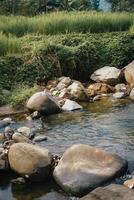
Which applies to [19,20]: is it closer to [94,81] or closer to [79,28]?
[79,28]

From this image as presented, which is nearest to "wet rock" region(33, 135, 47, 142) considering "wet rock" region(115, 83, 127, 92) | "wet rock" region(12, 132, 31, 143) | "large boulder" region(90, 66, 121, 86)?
"wet rock" region(12, 132, 31, 143)

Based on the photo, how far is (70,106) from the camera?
1161 cm

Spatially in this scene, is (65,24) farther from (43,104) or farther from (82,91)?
(43,104)

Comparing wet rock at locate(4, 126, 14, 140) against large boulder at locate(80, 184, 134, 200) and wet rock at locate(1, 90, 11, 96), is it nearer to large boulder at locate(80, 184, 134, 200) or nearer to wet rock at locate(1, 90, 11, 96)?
wet rock at locate(1, 90, 11, 96)

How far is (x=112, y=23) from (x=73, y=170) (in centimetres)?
1218

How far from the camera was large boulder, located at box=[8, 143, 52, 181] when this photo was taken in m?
7.27

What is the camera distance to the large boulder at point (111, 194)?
5938mm

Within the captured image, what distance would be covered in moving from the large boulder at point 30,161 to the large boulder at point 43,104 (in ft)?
11.5

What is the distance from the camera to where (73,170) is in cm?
707

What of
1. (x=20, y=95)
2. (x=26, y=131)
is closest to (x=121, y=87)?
(x=20, y=95)

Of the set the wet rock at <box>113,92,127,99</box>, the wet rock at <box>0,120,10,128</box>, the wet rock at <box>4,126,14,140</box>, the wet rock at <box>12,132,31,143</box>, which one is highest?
the wet rock at <box>12,132,31,143</box>

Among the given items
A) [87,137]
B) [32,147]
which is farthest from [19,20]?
[32,147]

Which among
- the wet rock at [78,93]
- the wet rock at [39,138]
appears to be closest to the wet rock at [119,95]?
the wet rock at [78,93]

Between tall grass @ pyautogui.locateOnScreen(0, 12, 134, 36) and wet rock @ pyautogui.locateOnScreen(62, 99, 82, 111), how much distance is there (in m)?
5.37
